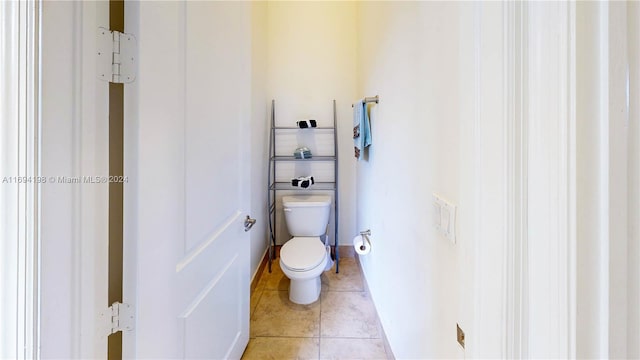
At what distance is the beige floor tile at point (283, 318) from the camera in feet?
5.79

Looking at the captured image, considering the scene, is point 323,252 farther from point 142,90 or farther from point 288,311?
point 142,90

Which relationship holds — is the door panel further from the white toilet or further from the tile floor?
the tile floor

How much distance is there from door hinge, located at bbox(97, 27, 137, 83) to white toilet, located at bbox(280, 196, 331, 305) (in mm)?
1555

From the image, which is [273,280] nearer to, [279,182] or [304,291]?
[304,291]

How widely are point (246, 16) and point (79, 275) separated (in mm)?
1428

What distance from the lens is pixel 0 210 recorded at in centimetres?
52

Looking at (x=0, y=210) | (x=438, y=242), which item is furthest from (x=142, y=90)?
(x=438, y=242)

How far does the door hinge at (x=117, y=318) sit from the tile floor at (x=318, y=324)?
1061mm

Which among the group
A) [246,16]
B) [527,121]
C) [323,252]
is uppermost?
[246,16]

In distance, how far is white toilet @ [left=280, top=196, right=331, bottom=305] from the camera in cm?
196
